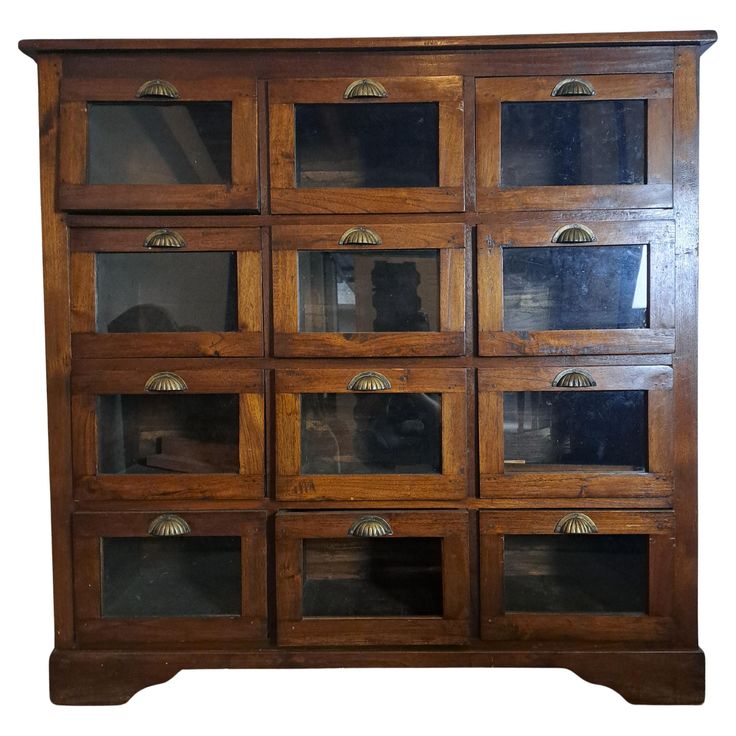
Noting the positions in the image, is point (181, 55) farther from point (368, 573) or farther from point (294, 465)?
point (368, 573)

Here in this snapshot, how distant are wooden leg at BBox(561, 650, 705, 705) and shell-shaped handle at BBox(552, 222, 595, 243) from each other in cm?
132

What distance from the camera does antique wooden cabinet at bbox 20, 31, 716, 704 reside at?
88.7 inches

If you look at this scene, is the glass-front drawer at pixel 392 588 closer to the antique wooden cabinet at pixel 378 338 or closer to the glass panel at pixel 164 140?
the antique wooden cabinet at pixel 378 338

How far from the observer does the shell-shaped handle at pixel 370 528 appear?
2.29 m

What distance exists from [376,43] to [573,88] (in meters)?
0.63

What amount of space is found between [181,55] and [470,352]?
4.31ft

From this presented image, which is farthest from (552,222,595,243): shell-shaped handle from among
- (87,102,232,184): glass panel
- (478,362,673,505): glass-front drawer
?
(87,102,232,184): glass panel

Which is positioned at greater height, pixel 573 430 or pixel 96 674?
pixel 573 430

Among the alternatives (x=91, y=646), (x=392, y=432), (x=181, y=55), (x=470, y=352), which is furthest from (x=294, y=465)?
(x=181, y=55)

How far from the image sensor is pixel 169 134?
2.30 meters

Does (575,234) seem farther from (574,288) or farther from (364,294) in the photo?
(364,294)

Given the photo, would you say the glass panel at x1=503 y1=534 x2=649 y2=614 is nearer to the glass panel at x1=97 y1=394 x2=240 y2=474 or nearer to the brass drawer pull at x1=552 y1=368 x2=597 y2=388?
the brass drawer pull at x1=552 y1=368 x2=597 y2=388

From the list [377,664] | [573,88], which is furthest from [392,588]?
[573,88]

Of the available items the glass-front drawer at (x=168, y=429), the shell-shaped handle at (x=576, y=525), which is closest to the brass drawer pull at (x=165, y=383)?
the glass-front drawer at (x=168, y=429)
